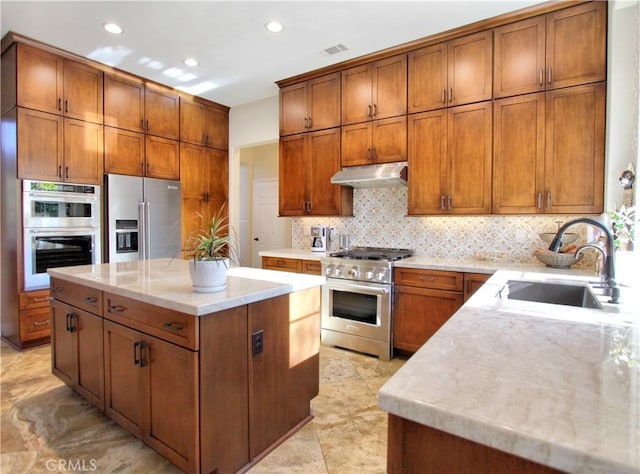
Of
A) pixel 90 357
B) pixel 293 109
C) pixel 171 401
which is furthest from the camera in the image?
pixel 293 109

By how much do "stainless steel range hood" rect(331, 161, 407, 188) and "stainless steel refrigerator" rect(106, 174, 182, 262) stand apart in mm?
2226

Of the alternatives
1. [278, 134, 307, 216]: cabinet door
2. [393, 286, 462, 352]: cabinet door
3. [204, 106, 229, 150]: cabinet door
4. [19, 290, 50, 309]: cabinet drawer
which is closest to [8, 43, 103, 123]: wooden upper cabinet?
[204, 106, 229, 150]: cabinet door

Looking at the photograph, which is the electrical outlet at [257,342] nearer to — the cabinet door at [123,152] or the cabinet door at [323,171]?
the cabinet door at [323,171]

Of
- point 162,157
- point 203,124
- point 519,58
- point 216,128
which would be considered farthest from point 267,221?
point 519,58

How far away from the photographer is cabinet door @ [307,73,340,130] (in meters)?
3.92

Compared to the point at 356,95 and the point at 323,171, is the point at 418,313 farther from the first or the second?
the point at 356,95

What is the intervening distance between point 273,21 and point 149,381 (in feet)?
9.62

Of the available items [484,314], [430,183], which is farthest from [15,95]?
[484,314]

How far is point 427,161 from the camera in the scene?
3.38 meters

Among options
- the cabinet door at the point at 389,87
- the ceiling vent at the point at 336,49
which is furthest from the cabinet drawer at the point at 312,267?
the ceiling vent at the point at 336,49

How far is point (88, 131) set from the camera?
3.84 metres

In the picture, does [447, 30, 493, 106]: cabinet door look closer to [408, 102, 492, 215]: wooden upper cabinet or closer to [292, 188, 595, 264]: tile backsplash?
[408, 102, 492, 215]: wooden upper cabinet

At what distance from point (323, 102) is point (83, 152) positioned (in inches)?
105

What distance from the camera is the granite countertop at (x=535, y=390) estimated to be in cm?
53
